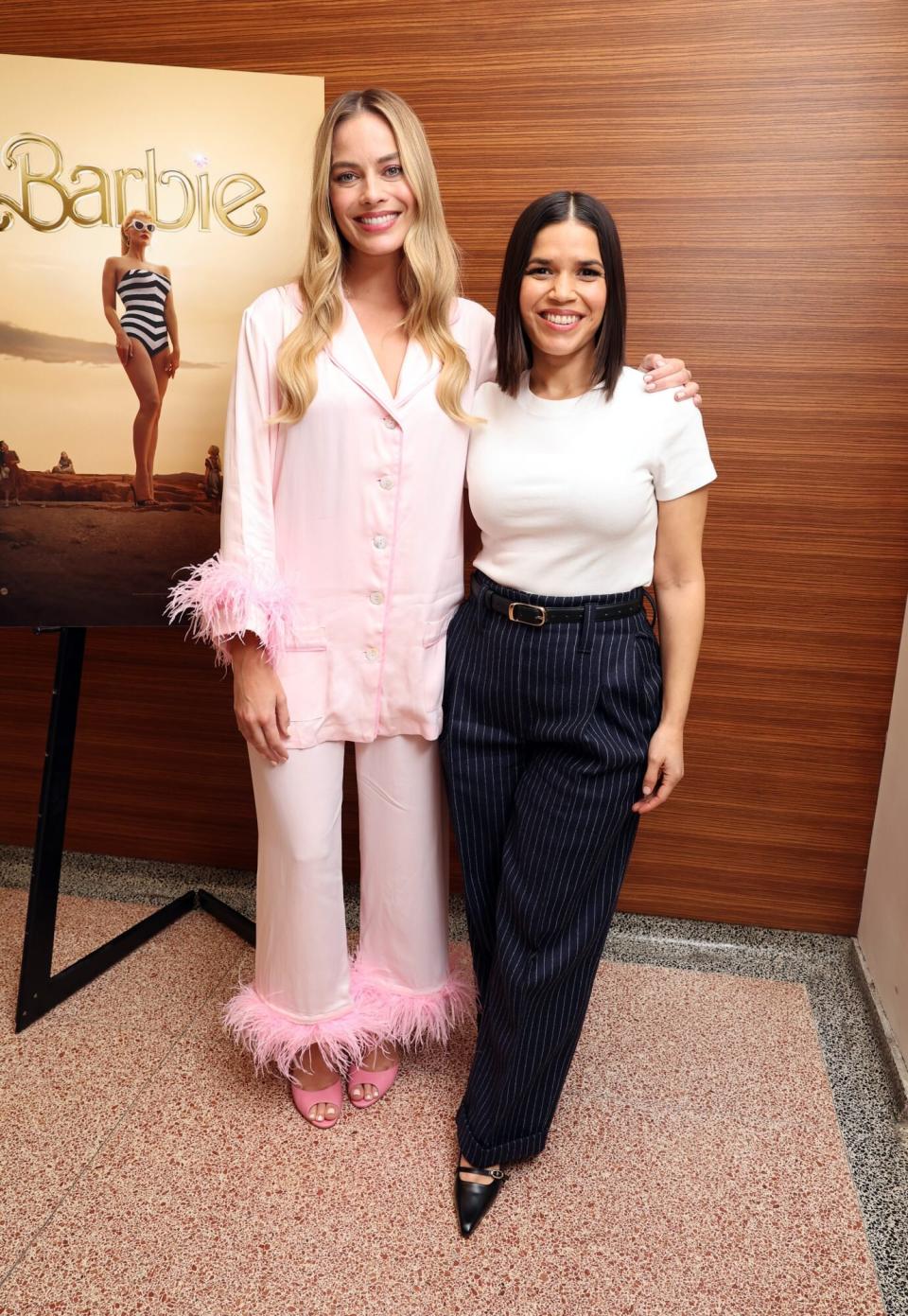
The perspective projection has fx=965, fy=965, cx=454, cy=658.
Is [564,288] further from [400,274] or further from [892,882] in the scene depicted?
[892,882]

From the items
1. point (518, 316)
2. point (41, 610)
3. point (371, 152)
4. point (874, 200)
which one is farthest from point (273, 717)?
point (874, 200)

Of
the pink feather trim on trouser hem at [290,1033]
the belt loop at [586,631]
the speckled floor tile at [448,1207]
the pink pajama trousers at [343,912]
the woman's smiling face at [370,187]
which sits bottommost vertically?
the speckled floor tile at [448,1207]

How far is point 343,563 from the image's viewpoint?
166 cm

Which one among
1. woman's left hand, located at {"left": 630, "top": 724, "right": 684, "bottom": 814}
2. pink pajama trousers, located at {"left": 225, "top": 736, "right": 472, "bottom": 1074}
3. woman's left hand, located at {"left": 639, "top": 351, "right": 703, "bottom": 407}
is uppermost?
woman's left hand, located at {"left": 639, "top": 351, "right": 703, "bottom": 407}

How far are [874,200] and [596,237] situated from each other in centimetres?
88

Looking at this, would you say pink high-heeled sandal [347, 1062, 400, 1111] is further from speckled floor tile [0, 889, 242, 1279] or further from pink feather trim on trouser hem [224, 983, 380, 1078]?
speckled floor tile [0, 889, 242, 1279]

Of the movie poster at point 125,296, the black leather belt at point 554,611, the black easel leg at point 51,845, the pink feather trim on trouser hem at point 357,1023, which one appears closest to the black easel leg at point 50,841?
the black easel leg at point 51,845

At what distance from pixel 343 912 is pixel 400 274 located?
116 cm

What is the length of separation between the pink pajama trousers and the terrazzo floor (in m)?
0.17

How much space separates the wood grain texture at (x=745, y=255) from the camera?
198 centimetres

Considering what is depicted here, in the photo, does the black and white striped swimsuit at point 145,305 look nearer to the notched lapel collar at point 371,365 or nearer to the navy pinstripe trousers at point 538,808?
the notched lapel collar at point 371,365

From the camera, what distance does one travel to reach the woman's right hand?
5.40 feet

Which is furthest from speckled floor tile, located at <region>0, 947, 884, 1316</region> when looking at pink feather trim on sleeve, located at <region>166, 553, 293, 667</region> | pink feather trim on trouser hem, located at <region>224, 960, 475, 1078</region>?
pink feather trim on sleeve, located at <region>166, 553, 293, 667</region>

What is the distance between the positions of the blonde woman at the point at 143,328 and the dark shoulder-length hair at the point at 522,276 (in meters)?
0.71
